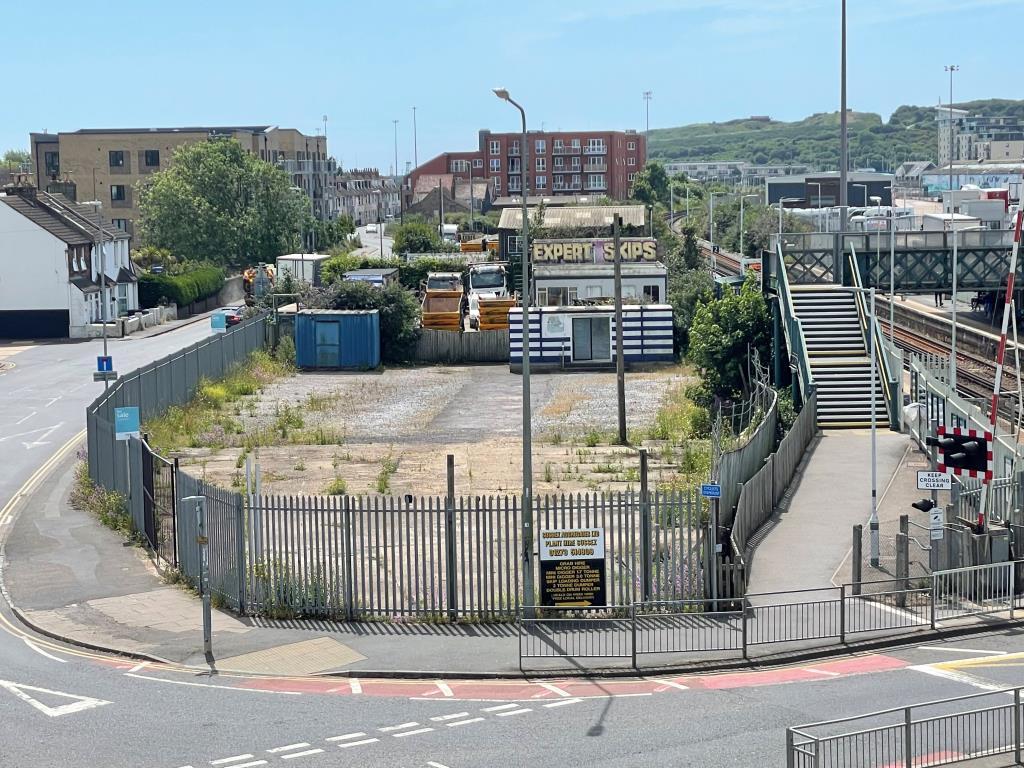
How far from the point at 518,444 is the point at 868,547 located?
16.6 meters

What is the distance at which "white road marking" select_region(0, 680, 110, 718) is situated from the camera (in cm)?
1848

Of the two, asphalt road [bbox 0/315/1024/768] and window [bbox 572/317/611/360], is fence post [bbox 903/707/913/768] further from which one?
window [bbox 572/317/611/360]

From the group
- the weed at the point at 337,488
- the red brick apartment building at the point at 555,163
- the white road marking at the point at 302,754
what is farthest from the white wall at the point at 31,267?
the red brick apartment building at the point at 555,163

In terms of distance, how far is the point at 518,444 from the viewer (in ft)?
137

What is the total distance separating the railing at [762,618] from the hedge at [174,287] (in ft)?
220

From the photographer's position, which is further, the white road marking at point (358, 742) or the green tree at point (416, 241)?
the green tree at point (416, 241)

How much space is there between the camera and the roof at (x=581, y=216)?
84.9 m

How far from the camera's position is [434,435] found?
43.8 meters

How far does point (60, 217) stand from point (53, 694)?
A: 61.8 metres

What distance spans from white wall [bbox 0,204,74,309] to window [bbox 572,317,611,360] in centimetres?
2792

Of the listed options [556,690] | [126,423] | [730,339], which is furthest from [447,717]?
[730,339]

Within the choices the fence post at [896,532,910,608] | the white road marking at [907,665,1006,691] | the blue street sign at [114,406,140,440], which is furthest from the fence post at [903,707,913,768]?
the blue street sign at [114,406,140,440]

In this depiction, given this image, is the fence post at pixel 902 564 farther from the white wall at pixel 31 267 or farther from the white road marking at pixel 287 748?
the white wall at pixel 31 267

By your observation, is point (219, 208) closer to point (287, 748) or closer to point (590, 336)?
point (590, 336)
